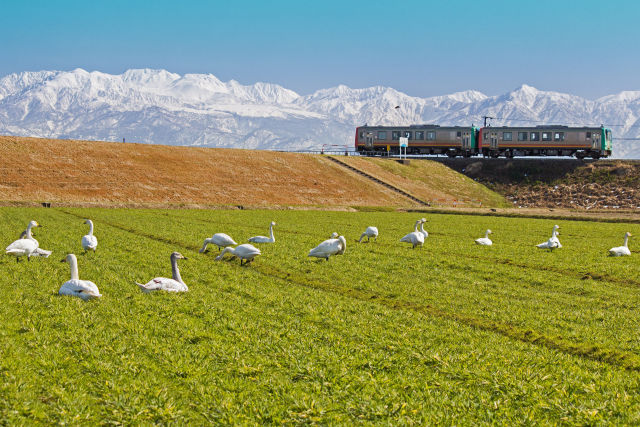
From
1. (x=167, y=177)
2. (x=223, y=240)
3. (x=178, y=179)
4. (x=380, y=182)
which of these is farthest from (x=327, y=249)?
(x=380, y=182)

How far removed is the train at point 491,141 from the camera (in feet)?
341

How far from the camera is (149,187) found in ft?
258

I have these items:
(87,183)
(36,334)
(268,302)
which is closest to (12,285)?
(36,334)

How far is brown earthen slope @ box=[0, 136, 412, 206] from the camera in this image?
2906 inches

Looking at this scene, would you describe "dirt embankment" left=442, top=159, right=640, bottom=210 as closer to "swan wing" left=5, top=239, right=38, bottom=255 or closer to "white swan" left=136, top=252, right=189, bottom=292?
"white swan" left=136, top=252, right=189, bottom=292

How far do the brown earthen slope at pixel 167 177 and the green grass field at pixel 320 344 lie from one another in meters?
53.8

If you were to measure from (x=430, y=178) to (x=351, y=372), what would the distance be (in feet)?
312

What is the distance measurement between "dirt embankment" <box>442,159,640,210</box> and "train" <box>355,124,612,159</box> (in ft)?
7.92

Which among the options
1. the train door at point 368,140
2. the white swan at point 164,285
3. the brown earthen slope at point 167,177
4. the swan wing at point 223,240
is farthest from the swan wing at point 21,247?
the train door at point 368,140

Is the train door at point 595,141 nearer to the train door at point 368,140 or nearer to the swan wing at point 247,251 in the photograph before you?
the train door at point 368,140

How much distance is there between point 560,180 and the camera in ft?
332

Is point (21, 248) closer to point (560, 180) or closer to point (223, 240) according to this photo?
point (223, 240)

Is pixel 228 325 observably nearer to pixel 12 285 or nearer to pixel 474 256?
pixel 12 285

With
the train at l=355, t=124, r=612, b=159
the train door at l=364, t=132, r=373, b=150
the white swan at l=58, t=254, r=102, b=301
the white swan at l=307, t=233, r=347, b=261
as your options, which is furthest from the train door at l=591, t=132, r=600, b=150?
the white swan at l=58, t=254, r=102, b=301
